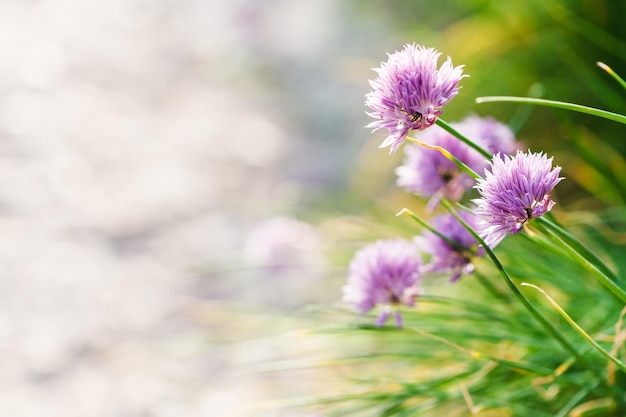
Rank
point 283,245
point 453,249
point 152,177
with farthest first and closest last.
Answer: point 152,177, point 283,245, point 453,249

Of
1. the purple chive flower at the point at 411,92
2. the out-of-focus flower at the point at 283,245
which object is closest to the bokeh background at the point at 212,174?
the out-of-focus flower at the point at 283,245

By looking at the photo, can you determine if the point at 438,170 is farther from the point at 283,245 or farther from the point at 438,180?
the point at 283,245

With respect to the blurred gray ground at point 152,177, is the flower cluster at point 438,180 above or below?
below

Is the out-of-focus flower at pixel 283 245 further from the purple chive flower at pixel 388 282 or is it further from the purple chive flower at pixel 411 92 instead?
the purple chive flower at pixel 411 92

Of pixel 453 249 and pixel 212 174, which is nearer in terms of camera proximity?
pixel 453 249

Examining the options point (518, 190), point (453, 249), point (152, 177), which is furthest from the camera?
point (152, 177)

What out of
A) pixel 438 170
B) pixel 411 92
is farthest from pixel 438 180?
pixel 411 92

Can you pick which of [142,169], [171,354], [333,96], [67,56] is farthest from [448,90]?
[67,56]
